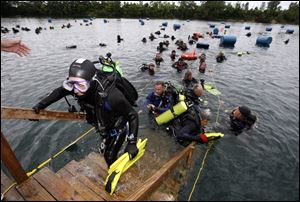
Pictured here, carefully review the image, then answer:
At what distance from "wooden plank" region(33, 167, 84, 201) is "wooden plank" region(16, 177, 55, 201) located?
0.21ft

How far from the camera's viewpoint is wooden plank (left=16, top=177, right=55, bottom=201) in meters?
3.14

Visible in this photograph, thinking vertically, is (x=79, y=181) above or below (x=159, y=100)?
below

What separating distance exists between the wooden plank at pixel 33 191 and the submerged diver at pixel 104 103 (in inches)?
51.2

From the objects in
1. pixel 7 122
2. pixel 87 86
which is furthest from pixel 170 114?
pixel 7 122

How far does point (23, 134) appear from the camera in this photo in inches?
283

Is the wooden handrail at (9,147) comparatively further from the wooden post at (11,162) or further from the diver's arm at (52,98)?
the diver's arm at (52,98)

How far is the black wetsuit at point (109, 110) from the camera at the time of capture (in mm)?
3545

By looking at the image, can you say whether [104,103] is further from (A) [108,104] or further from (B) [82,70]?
(B) [82,70]

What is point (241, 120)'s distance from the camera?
22.8 feet

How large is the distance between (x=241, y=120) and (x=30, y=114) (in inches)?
258

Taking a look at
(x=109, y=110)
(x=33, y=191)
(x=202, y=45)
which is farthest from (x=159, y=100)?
(x=202, y=45)

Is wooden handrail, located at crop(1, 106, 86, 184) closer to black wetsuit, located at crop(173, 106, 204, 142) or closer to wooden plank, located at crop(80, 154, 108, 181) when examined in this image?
wooden plank, located at crop(80, 154, 108, 181)

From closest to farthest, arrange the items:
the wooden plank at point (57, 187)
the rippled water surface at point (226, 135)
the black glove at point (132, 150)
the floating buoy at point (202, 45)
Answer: the wooden plank at point (57, 187), the black glove at point (132, 150), the rippled water surface at point (226, 135), the floating buoy at point (202, 45)

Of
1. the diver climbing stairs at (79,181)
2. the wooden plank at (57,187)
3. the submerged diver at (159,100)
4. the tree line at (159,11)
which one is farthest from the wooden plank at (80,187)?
the tree line at (159,11)
